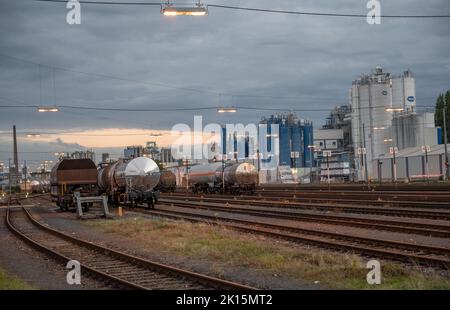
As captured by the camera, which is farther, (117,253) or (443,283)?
(117,253)

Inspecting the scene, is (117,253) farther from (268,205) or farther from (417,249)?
(268,205)

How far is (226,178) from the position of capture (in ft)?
188

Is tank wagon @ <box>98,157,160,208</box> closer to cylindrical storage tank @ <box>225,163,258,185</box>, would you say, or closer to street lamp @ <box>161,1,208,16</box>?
cylindrical storage tank @ <box>225,163,258,185</box>

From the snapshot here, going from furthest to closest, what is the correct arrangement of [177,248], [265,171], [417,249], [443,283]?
1. [265,171]
2. [177,248]
3. [417,249]
4. [443,283]

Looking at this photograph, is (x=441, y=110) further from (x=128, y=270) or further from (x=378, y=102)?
(x=128, y=270)

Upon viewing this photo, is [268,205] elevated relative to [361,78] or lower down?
lower down

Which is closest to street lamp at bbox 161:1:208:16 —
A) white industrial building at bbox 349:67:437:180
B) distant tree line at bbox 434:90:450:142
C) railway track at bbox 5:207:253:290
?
railway track at bbox 5:207:253:290

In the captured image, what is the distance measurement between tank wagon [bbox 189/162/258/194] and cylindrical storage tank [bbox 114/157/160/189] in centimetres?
1673

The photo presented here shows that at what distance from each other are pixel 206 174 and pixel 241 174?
24.8 feet

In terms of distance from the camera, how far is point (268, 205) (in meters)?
38.2

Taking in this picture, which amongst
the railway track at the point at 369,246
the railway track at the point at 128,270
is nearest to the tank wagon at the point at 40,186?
the railway track at the point at 369,246

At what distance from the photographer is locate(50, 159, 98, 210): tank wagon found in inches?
1511
